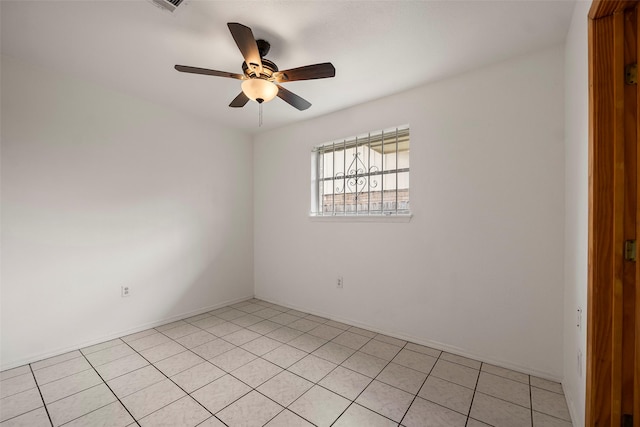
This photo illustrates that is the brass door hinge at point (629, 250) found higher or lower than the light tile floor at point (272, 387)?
higher

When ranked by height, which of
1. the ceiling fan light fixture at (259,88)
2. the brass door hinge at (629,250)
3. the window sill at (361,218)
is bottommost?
the brass door hinge at (629,250)

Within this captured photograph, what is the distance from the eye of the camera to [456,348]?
2.37 m

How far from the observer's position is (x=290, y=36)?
74.6 inches

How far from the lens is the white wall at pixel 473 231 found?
199cm

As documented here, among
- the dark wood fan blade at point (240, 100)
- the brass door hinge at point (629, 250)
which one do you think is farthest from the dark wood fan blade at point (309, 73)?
the brass door hinge at point (629, 250)

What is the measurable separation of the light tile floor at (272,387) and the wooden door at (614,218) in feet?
2.12

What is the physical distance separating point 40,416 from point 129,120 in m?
2.60

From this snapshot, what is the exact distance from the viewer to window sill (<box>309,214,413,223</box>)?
2.67 meters

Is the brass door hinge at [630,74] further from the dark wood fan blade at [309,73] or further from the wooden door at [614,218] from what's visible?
the dark wood fan blade at [309,73]

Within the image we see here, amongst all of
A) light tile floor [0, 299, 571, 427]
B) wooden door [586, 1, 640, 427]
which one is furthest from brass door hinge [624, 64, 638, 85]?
light tile floor [0, 299, 571, 427]

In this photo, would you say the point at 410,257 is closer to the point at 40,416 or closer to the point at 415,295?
the point at 415,295

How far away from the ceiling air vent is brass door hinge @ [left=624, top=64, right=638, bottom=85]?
230cm

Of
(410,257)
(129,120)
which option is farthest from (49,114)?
(410,257)

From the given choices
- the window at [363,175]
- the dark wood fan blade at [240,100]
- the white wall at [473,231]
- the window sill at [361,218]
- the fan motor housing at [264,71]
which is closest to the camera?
the fan motor housing at [264,71]
